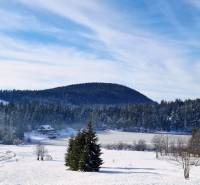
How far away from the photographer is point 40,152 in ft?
339

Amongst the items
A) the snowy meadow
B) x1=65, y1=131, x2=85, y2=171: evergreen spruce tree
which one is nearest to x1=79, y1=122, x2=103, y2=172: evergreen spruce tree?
x1=65, y1=131, x2=85, y2=171: evergreen spruce tree

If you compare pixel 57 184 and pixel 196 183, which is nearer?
pixel 196 183

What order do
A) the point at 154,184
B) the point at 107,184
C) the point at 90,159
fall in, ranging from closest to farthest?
1. the point at 154,184
2. the point at 107,184
3. the point at 90,159

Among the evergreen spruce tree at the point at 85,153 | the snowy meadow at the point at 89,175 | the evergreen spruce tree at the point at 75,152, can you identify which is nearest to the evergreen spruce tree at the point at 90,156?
the evergreen spruce tree at the point at 85,153

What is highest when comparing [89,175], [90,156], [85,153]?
[85,153]

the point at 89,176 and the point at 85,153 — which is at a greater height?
the point at 85,153

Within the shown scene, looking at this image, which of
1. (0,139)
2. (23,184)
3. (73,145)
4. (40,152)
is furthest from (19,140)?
(23,184)

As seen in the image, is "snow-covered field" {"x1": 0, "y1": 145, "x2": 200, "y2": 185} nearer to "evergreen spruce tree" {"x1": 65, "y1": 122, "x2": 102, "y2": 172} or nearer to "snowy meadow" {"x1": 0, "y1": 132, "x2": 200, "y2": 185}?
"snowy meadow" {"x1": 0, "y1": 132, "x2": 200, "y2": 185}

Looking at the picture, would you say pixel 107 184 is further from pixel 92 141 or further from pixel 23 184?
pixel 92 141

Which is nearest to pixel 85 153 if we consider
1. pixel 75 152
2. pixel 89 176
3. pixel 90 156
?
pixel 90 156

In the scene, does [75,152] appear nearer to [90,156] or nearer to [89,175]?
[90,156]

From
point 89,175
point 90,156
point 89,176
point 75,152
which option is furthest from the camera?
point 75,152

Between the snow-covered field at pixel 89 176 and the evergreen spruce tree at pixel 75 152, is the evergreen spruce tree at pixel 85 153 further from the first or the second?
the snow-covered field at pixel 89 176

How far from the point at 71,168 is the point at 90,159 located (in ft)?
11.1
